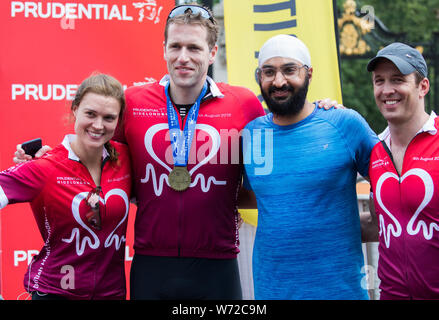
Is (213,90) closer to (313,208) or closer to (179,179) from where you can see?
(179,179)

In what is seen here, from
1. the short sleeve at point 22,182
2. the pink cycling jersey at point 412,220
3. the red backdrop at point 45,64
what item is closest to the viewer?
the pink cycling jersey at point 412,220

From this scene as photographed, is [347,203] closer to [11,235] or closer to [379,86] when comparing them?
[379,86]

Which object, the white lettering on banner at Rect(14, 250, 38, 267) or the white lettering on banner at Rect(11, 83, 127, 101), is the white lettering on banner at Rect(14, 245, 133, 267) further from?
the white lettering on banner at Rect(11, 83, 127, 101)

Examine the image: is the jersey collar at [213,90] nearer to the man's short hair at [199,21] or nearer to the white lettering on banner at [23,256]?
the man's short hair at [199,21]

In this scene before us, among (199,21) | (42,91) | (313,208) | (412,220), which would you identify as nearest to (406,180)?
(412,220)

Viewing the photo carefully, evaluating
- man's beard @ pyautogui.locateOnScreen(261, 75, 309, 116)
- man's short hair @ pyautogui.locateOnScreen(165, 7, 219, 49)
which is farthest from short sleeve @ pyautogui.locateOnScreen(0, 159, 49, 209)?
man's beard @ pyautogui.locateOnScreen(261, 75, 309, 116)

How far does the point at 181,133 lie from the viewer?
316cm

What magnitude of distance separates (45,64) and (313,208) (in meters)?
2.54

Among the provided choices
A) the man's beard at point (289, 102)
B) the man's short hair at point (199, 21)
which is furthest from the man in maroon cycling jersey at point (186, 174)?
the man's beard at point (289, 102)

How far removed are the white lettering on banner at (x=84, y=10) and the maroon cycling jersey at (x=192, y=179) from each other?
4.07 ft

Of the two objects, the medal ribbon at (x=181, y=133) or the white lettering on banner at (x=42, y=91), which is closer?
the medal ribbon at (x=181, y=133)

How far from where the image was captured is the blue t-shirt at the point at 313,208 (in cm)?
288

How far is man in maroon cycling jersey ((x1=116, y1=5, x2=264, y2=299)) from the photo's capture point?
3092mm
